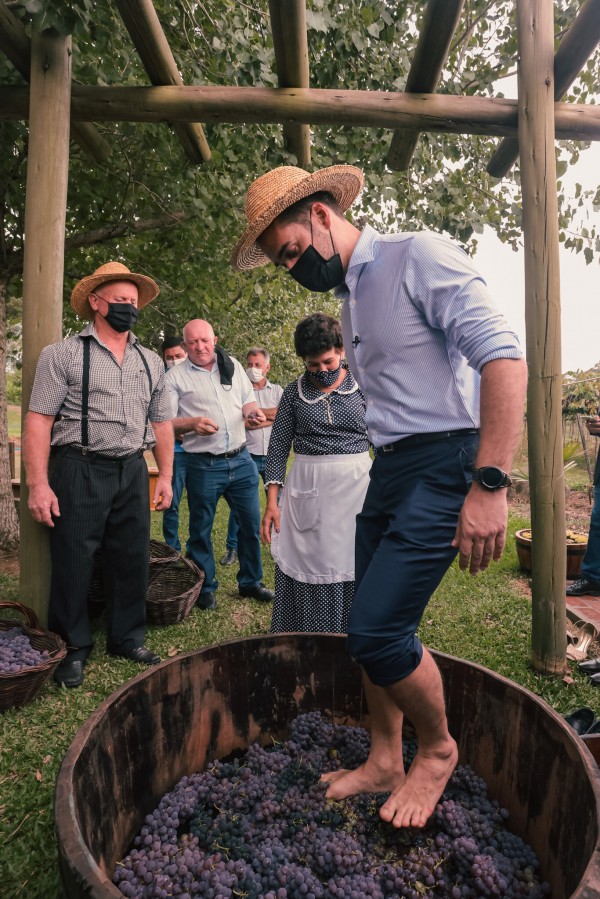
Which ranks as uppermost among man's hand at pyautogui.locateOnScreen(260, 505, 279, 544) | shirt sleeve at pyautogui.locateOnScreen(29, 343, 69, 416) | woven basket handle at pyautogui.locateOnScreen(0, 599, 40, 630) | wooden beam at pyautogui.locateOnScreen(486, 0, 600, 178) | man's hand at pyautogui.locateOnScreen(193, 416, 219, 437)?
wooden beam at pyautogui.locateOnScreen(486, 0, 600, 178)

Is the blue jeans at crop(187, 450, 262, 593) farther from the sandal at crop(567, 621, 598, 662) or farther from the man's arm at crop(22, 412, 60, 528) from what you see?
the sandal at crop(567, 621, 598, 662)

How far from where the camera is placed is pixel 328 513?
306 cm

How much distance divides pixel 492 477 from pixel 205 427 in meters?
2.99

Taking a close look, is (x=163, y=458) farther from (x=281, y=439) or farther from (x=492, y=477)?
(x=492, y=477)

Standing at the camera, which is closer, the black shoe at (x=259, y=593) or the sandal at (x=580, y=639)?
→ the sandal at (x=580, y=639)

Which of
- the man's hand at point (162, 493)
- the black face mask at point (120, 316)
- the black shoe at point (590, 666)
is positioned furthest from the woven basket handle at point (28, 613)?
the black shoe at point (590, 666)

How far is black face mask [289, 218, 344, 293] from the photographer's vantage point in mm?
1910

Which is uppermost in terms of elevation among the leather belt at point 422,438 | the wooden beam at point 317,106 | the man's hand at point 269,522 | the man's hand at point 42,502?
the wooden beam at point 317,106

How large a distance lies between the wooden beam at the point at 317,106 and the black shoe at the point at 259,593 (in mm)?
3315

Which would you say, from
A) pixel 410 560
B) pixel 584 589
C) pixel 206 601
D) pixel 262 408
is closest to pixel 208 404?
pixel 206 601

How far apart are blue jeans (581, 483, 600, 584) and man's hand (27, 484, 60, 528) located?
3.87m

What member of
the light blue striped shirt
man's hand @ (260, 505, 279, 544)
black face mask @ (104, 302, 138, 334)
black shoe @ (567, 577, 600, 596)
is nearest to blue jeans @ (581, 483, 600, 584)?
black shoe @ (567, 577, 600, 596)

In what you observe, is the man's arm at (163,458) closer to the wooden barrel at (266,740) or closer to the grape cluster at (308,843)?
the wooden barrel at (266,740)

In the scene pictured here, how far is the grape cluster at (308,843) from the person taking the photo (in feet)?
5.10
